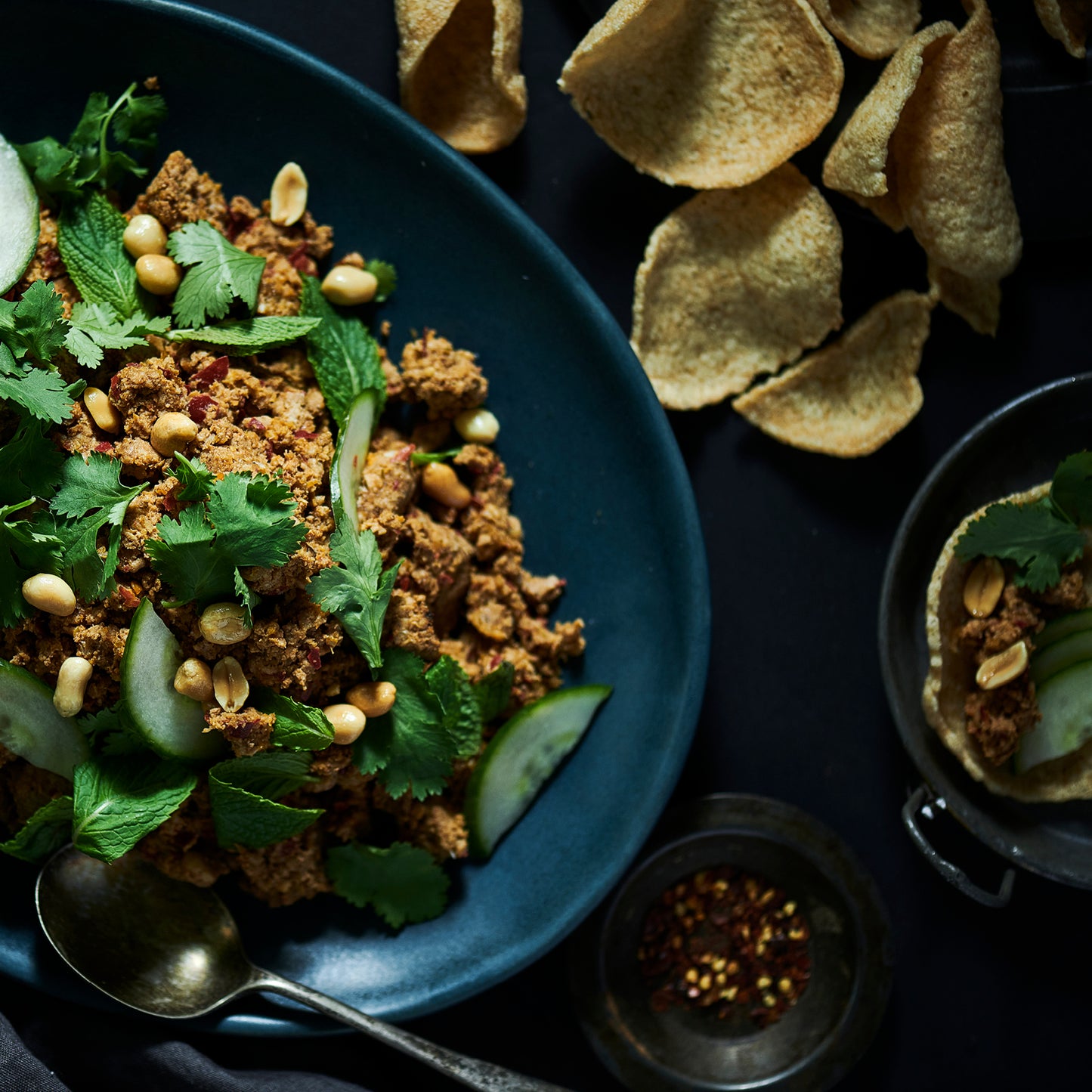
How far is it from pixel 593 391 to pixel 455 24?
982 mm

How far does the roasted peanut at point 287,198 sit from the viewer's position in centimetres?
257

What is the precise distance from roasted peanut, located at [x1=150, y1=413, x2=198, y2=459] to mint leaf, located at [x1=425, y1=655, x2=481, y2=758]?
0.72m

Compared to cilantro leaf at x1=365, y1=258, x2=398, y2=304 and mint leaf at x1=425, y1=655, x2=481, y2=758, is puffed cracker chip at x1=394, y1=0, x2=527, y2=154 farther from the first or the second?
mint leaf at x1=425, y1=655, x2=481, y2=758

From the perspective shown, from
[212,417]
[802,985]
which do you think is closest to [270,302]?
[212,417]

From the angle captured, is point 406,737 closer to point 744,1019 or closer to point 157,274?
point 157,274

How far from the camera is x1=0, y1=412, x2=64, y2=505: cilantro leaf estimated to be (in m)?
2.13

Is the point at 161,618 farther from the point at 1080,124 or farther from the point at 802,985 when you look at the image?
the point at 1080,124

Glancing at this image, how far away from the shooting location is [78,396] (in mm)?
2232

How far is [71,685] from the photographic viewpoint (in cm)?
216

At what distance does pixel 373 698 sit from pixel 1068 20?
2316mm

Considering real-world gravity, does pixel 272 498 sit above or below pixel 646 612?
above

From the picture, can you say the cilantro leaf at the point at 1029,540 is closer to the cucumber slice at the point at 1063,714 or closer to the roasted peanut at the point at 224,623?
the cucumber slice at the point at 1063,714

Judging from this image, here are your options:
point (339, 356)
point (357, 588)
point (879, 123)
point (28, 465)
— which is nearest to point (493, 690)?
point (357, 588)

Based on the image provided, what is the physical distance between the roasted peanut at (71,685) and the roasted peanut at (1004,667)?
2.03 meters
